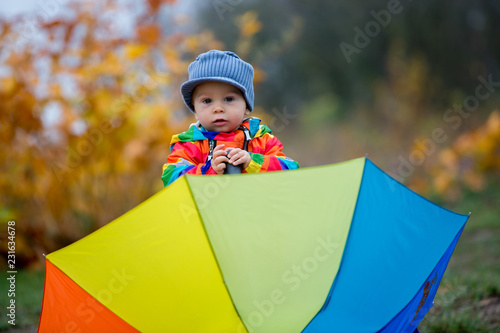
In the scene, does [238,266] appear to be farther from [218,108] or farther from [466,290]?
[466,290]

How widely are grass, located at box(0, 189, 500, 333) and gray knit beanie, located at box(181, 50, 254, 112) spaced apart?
5.66ft

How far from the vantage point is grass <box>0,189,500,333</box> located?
3.02 metres

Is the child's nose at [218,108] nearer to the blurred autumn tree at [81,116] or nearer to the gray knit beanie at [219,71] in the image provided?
the gray knit beanie at [219,71]

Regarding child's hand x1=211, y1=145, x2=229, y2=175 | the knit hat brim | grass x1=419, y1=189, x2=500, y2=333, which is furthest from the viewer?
grass x1=419, y1=189, x2=500, y2=333

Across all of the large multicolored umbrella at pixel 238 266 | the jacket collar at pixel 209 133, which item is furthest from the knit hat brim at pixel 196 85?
the large multicolored umbrella at pixel 238 266

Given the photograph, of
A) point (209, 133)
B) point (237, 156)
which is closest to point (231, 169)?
point (237, 156)

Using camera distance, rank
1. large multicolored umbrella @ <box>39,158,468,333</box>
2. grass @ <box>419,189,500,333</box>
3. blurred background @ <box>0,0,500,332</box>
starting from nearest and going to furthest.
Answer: large multicolored umbrella @ <box>39,158,468,333</box> → grass @ <box>419,189,500,333</box> → blurred background @ <box>0,0,500,332</box>

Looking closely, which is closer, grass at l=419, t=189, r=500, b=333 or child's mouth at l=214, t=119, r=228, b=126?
child's mouth at l=214, t=119, r=228, b=126

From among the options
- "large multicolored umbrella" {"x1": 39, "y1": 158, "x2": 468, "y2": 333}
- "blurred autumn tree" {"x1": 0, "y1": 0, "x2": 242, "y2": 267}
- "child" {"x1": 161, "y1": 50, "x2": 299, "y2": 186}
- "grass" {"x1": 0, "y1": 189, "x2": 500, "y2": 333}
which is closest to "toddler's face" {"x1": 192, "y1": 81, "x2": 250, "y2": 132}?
"child" {"x1": 161, "y1": 50, "x2": 299, "y2": 186}

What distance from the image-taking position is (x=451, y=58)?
14.1m

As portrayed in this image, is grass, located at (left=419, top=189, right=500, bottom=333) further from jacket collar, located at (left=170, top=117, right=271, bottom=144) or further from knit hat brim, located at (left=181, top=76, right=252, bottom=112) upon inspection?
knit hat brim, located at (left=181, top=76, right=252, bottom=112)

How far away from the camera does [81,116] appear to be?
5727 mm

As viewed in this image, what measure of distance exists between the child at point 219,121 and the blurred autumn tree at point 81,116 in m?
3.04

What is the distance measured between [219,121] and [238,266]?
3.38 feet
